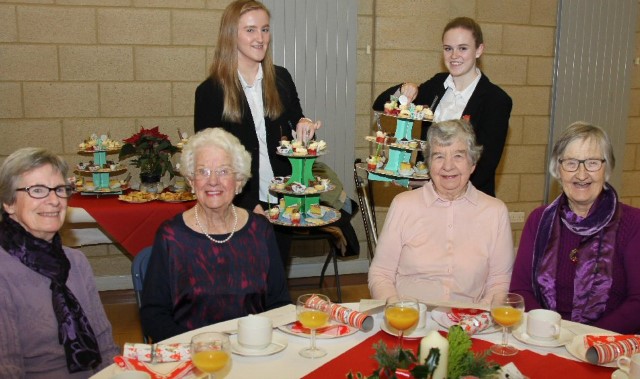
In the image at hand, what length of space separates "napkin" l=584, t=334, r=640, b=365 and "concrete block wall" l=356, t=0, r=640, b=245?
3547mm

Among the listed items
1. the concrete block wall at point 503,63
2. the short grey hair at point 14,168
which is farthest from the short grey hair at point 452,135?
the concrete block wall at point 503,63

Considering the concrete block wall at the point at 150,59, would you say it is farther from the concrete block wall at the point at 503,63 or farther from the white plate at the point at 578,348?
the white plate at the point at 578,348

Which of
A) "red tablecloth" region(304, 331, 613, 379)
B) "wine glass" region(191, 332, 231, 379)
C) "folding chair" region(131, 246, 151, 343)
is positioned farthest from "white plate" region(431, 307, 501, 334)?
"folding chair" region(131, 246, 151, 343)

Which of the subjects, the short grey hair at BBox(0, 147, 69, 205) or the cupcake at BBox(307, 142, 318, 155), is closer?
Result: the short grey hair at BBox(0, 147, 69, 205)

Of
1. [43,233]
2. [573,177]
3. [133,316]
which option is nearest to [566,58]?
[573,177]

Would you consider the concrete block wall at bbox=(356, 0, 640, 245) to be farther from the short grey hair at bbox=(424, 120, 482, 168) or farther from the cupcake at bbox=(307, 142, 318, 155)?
the short grey hair at bbox=(424, 120, 482, 168)

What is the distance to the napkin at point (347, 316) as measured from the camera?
6.40 feet

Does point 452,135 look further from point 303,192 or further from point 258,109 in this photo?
point 258,109

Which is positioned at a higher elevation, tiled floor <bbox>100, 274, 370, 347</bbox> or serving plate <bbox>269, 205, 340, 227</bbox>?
serving plate <bbox>269, 205, 340, 227</bbox>

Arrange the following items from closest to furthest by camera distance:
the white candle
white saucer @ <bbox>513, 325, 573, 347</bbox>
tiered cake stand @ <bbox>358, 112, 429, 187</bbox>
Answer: the white candle, white saucer @ <bbox>513, 325, 573, 347</bbox>, tiered cake stand @ <bbox>358, 112, 429, 187</bbox>

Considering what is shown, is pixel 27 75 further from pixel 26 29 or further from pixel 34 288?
pixel 34 288


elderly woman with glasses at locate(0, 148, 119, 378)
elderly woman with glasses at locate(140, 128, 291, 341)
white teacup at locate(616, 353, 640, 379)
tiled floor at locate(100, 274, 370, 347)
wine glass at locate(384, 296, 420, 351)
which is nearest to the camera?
white teacup at locate(616, 353, 640, 379)

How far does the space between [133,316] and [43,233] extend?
8.18 feet

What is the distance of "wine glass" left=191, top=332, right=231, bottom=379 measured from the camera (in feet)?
5.25
